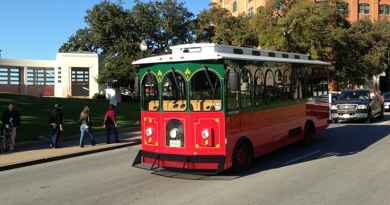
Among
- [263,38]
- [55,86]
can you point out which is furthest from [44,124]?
[55,86]

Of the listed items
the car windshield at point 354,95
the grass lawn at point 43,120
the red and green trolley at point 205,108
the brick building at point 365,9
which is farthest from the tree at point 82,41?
the red and green trolley at point 205,108

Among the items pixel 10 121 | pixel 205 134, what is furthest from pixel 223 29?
pixel 205 134

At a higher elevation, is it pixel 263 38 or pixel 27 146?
pixel 263 38

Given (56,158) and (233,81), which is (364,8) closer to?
(56,158)

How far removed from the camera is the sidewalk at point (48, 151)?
15281 mm

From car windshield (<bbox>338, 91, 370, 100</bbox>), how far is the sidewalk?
41.3ft

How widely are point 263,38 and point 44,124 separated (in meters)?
27.3

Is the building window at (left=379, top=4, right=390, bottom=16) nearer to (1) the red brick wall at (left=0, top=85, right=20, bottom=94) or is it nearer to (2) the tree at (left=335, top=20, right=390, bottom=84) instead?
(2) the tree at (left=335, top=20, right=390, bottom=84)

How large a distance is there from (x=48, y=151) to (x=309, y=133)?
8616mm

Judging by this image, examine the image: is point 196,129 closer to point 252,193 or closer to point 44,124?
point 252,193

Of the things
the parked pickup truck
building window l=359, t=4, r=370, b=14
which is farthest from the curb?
building window l=359, t=4, r=370, b=14

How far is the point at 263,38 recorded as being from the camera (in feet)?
160

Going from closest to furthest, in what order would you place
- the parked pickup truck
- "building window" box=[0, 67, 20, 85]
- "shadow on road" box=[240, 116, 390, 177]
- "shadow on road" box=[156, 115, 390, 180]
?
"shadow on road" box=[156, 115, 390, 180] → "shadow on road" box=[240, 116, 390, 177] → the parked pickup truck → "building window" box=[0, 67, 20, 85]

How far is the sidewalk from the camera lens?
1528 centimetres
